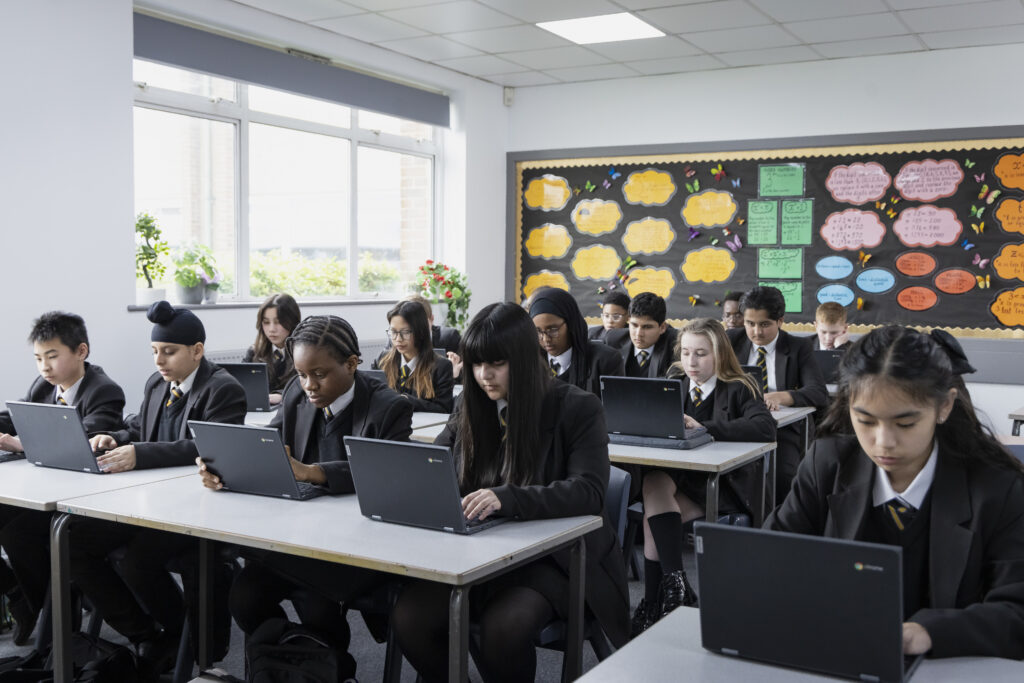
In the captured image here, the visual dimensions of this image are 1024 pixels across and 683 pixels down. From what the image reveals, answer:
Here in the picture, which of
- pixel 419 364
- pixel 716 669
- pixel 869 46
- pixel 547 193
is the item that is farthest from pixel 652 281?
pixel 716 669

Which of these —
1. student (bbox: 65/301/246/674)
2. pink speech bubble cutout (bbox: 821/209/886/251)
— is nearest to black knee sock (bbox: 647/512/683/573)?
student (bbox: 65/301/246/674)

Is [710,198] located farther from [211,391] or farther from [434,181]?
[211,391]

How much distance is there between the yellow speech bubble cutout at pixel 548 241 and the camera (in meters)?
7.70

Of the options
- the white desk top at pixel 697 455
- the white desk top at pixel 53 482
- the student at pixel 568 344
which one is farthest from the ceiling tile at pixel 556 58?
the white desk top at pixel 53 482

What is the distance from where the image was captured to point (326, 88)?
20.7 feet

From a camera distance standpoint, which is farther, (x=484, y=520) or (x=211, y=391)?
(x=211, y=391)

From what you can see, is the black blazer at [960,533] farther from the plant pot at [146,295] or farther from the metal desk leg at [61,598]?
the plant pot at [146,295]

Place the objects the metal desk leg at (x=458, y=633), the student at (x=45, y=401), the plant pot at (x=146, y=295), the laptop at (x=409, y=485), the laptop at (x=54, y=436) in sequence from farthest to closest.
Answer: the plant pot at (x=146, y=295) < the student at (x=45, y=401) < the laptop at (x=54, y=436) < the laptop at (x=409, y=485) < the metal desk leg at (x=458, y=633)

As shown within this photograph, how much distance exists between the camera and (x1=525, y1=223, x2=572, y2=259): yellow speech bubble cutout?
7.70m

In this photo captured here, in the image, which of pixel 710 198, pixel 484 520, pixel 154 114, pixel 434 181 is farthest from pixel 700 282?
pixel 484 520

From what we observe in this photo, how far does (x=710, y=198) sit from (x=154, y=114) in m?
3.84

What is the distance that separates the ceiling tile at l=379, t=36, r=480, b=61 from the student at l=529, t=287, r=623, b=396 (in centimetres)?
309

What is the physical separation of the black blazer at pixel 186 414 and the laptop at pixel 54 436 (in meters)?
0.16

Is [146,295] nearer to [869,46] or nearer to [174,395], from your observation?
[174,395]
